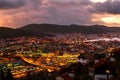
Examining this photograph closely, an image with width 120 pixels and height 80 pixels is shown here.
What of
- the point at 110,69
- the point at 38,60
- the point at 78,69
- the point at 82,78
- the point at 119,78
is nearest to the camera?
the point at 119,78

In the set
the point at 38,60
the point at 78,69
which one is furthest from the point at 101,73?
the point at 38,60

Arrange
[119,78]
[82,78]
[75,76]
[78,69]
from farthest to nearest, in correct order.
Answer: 1. [78,69]
2. [75,76]
3. [82,78]
4. [119,78]

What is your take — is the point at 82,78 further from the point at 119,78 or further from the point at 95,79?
the point at 119,78

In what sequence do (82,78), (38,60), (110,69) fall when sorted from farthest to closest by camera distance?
(38,60), (82,78), (110,69)

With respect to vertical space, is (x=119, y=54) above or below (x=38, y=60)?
above

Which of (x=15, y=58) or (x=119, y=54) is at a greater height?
(x=119, y=54)

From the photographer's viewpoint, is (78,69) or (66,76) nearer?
(66,76)

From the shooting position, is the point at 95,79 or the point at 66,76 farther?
the point at 66,76

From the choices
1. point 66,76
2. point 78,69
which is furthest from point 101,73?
point 78,69

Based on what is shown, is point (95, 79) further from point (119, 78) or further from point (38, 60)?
point (38, 60)
